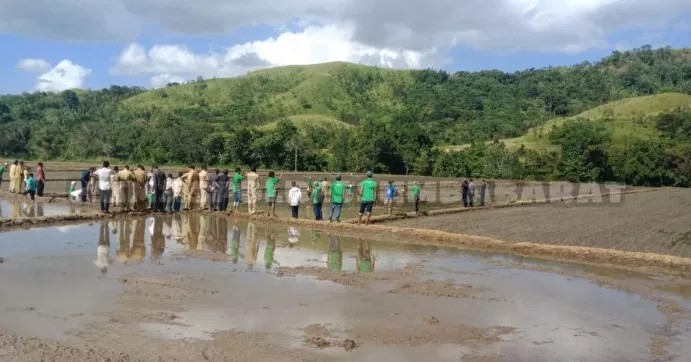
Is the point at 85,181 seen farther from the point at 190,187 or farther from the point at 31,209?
the point at 190,187

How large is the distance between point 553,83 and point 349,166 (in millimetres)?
87576

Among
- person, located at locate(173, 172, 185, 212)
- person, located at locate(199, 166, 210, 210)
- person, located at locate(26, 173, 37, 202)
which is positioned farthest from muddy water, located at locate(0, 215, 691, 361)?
person, located at locate(26, 173, 37, 202)

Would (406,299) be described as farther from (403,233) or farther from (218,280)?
(403,233)

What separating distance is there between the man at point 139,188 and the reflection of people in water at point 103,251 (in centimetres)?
405

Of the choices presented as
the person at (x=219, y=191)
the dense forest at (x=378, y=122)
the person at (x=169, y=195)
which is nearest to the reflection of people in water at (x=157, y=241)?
the person at (x=169, y=195)

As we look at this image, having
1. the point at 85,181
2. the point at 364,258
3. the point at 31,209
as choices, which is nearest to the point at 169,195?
the point at 85,181

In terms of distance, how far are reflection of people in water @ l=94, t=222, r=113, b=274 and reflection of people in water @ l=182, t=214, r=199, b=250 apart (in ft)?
6.32

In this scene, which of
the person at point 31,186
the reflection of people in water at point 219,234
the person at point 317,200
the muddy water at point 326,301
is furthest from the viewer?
the person at point 31,186

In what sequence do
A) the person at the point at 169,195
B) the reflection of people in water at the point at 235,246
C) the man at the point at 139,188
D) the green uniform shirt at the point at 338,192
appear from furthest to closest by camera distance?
the person at the point at 169,195
the man at the point at 139,188
the green uniform shirt at the point at 338,192
the reflection of people in water at the point at 235,246

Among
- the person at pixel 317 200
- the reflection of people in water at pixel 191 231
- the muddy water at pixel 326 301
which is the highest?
the person at pixel 317 200

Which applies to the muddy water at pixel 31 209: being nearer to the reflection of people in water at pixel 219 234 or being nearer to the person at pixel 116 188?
the person at pixel 116 188

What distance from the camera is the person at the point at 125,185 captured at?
2181 cm

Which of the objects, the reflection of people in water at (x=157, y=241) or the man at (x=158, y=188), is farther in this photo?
the man at (x=158, y=188)

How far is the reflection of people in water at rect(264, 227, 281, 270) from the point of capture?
1410 centimetres
